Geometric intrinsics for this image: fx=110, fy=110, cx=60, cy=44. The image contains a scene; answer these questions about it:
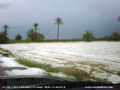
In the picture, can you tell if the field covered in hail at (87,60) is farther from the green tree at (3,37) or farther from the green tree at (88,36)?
the green tree at (88,36)

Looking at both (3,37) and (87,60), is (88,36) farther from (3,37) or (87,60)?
(87,60)

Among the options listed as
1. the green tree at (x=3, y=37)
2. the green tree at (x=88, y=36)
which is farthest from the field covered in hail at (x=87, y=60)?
the green tree at (x=88, y=36)

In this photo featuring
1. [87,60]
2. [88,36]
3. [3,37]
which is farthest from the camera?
[88,36]

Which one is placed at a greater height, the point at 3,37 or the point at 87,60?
the point at 3,37

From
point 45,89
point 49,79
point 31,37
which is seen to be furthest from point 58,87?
point 31,37

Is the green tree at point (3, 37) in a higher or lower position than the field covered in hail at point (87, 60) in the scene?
higher

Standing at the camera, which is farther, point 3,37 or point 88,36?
point 88,36

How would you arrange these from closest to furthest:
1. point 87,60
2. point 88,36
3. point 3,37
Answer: point 87,60 → point 3,37 → point 88,36

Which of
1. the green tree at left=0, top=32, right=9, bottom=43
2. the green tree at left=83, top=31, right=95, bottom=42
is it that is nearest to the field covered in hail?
the green tree at left=0, top=32, right=9, bottom=43

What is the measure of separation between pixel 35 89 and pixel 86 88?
0.59m

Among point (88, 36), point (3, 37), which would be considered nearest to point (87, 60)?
point (3, 37)

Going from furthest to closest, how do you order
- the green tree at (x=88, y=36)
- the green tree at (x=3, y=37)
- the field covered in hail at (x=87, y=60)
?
the green tree at (x=88, y=36), the green tree at (x=3, y=37), the field covered in hail at (x=87, y=60)

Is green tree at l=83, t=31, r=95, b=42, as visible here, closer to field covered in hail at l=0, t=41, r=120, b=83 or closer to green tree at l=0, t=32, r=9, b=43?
green tree at l=0, t=32, r=9, b=43

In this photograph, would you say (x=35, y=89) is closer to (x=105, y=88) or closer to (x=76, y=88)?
(x=76, y=88)
